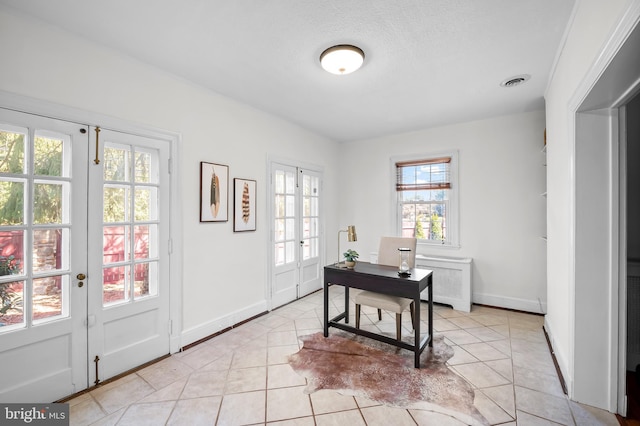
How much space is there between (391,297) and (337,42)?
2.42m

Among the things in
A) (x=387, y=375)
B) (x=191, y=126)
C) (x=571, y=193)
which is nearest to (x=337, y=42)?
(x=191, y=126)

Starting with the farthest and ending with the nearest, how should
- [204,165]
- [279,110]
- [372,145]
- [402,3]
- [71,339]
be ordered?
[372,145] → [279,110] → [204,165] → [71,339] → [402,3]

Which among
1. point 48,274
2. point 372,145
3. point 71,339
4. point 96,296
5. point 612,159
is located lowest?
point 71,339

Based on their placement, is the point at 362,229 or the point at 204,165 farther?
the point at 362,229

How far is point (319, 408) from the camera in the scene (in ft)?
6.43

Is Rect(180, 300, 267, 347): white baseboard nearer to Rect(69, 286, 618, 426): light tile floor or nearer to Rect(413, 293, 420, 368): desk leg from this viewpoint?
Rect(69, 286, 618, 426): light tile floor

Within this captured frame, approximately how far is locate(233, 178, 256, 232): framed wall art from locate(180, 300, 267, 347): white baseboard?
3.33 feet

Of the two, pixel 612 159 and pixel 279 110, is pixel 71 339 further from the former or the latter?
pixel 612 159

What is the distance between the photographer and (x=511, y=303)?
387 centimetres

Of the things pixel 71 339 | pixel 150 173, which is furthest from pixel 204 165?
pixel 71 339

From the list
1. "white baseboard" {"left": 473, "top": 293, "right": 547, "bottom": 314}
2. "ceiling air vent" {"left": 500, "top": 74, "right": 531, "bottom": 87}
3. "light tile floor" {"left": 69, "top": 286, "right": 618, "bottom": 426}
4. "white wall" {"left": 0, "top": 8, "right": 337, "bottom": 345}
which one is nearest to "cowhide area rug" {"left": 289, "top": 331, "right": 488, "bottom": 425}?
"light tile floor" {"left": 69, "top": 286, "right": 618, "bottom": 426}

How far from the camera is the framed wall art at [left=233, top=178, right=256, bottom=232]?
339 cm

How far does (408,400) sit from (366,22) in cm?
275

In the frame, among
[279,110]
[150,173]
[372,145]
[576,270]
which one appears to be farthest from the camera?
[372,145]
